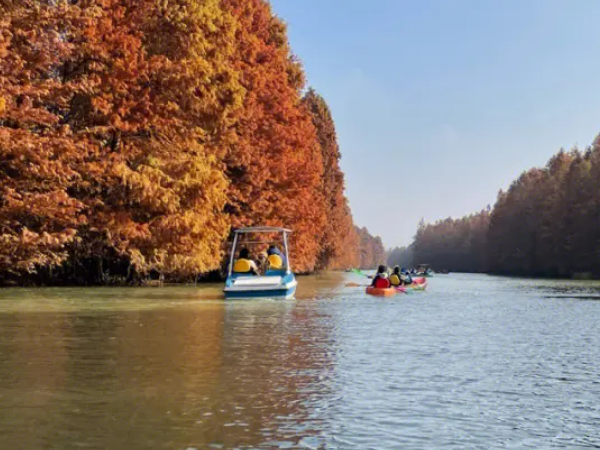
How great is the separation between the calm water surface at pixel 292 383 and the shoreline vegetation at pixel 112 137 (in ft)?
36.8

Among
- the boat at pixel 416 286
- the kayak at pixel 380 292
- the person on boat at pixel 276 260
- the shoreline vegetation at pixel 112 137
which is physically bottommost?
the kayak at pixel 380 292

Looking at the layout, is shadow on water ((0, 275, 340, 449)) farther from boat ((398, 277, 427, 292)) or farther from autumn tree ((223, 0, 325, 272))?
autumn tree ((223, 0, 325, 272))

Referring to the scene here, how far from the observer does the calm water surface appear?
896 cm

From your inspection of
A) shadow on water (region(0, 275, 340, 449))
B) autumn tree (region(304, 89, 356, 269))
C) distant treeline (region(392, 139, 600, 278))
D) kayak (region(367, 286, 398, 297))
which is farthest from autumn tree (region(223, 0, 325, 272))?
distant treeline (region(392, 139, 600, 278))

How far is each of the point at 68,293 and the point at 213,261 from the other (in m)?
7.64

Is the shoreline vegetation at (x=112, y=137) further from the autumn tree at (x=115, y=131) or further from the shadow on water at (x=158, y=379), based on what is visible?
the shadow on water at (x=158, y=379)

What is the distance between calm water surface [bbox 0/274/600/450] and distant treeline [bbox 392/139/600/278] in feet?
259

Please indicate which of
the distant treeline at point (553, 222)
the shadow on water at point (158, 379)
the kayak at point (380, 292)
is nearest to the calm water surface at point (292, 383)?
the shadow on water at point (158, 379)

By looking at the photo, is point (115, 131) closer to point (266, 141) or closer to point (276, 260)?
point (276, 260)

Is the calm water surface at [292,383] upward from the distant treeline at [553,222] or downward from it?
downward

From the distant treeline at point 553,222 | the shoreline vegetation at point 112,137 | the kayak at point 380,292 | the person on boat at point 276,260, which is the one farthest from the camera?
the distant treeline at point 553,222

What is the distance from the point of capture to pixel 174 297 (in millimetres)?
33312

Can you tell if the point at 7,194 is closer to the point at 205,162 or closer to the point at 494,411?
the point at 205,162

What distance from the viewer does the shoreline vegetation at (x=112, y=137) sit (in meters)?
33.6
